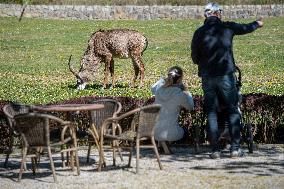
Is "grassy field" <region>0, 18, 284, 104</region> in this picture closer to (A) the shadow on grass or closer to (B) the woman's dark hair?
(A) the shadow on grass

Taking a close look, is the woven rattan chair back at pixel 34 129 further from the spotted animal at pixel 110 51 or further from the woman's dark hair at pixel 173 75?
the spotted animal at pixel 110 51

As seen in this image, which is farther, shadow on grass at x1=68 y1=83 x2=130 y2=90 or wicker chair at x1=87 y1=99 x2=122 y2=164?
shadow on grass at x1=68 y1=83 x2=130 y2=90

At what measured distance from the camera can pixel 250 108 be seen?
43.2 feet

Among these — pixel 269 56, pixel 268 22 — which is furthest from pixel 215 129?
pixel 268 22

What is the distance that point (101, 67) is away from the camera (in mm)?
30828

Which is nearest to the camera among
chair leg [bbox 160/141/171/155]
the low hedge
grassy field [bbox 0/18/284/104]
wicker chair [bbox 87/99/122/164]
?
wicker chair [bbox 87/99/122/164]

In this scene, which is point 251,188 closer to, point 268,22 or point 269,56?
point 269,56

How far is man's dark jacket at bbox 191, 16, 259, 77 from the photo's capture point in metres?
11.3

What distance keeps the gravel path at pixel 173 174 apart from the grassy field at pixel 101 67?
768 cm

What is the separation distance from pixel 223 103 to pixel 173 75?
0.86 meters

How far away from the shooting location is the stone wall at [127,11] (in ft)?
158

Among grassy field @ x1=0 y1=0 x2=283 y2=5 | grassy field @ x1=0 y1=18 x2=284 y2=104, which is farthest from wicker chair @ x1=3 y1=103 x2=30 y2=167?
grassy field @ x1=0 y1=0 x2=283 y2=5

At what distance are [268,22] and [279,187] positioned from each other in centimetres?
3709

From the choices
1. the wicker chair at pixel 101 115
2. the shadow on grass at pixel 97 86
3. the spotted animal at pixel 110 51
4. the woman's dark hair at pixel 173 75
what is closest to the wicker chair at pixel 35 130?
the wicker chair at pixel 101 115
